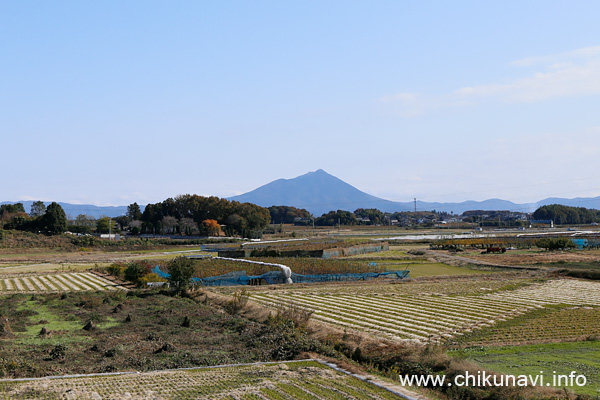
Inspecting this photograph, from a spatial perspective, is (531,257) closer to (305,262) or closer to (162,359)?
(305,262)

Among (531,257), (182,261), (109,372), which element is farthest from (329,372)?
(531,257)

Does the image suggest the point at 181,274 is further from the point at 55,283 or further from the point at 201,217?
the point at 201,217

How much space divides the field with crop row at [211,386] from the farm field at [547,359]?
13.8 ft

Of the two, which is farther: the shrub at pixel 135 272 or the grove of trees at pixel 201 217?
the grove of trees at pixel 201 217

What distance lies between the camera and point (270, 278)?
133 ft

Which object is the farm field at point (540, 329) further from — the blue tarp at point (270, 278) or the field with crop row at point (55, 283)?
the field with crop row at point (55, 283)

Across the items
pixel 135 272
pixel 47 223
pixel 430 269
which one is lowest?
pixel 430 269

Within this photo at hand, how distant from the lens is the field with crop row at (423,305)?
2155 centimetres

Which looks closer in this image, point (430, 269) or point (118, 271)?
point (118, 271)

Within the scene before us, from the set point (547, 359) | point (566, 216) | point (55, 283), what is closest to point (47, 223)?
point (55, 283)

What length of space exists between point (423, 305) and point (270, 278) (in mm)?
15558

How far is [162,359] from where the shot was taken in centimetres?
1602

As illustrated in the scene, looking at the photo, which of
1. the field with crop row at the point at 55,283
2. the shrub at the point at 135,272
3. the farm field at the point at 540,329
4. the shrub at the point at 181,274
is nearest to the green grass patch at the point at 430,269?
the shrub at the point at 181,274

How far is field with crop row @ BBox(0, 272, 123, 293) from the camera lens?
35.5 meters
